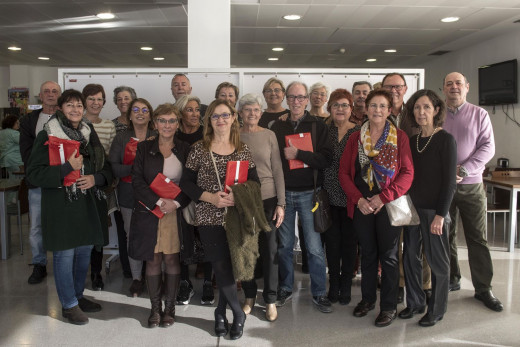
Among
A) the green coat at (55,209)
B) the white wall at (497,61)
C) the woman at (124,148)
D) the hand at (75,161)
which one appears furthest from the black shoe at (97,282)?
the white wall at (497,61)

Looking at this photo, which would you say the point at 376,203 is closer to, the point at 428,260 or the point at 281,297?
the point at 428,260

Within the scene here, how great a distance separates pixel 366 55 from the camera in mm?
9781

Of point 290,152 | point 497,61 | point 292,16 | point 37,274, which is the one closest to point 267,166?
point 290,152

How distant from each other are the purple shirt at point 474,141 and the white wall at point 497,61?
4637mm

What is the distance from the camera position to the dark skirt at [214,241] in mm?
2781

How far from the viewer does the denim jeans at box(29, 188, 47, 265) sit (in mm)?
3789

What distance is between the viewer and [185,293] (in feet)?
11.6

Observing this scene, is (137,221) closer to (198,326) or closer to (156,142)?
(156,142)

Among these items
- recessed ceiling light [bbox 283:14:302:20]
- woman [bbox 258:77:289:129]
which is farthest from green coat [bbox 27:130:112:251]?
recessed ceiling light [bbox 283:14:302:20]

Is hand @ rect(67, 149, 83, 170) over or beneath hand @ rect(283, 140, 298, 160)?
beneath

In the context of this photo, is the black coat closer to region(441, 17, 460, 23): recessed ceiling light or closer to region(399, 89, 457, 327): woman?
region(399, 89, 457, 327): woman

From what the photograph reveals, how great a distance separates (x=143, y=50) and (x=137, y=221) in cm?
685

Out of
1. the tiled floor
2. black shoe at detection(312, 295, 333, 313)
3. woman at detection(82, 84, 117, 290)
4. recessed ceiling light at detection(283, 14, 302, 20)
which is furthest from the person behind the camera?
recessed ceiling light at detection(283, 14, 302, 20)

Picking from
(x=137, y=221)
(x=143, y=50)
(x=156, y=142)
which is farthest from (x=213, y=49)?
(x=143, y=50)
